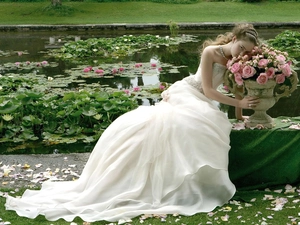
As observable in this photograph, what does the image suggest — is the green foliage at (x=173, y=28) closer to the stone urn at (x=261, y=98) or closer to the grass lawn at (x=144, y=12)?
the grass lawn at (x=144, y=12)

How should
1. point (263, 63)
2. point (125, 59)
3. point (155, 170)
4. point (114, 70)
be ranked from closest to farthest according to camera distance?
1. point (155, 170)
2. point (263, 63)
3. point (114, 70)
4. point (125, 59)

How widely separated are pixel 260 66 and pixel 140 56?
25.2ft

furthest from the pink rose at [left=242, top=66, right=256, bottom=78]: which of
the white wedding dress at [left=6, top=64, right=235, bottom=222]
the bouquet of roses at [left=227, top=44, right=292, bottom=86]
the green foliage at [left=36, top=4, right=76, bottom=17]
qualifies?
the green foliage at [left=36, top=4, right=76, bottom=17]

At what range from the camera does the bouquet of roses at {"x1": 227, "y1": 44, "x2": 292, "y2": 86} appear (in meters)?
3.61

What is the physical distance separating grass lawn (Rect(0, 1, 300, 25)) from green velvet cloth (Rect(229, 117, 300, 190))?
51.3 ft

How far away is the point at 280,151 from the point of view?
3.82 meters

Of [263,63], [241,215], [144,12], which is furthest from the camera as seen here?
[144,12]

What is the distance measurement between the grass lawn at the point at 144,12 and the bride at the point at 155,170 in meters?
15.8

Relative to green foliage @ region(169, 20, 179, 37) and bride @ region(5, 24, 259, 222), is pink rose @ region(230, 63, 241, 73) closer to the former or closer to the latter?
bride @ region(5, 24, 259, 222)

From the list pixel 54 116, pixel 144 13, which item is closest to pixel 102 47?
pixel 54 116

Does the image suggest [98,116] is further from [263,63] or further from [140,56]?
[140,56]

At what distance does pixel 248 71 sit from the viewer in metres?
3.60

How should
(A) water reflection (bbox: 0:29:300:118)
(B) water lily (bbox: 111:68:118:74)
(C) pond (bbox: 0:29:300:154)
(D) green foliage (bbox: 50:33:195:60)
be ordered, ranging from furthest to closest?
(D) green foliage (bbox: 50:33:195:60) < (B) water lily (bbox: 111:68:118:74) < (A) water reflection (bbox: 0:29:300:118) < (C) pond (bbox: 0:29:300:154)

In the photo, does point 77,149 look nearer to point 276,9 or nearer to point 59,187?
point 59,187
